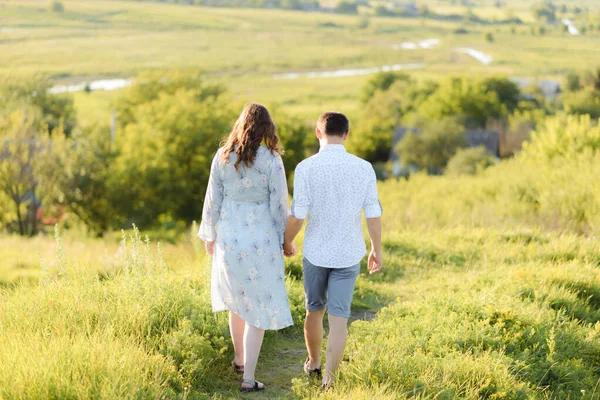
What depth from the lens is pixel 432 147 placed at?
6250cm

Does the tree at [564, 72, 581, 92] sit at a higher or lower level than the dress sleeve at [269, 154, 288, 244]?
lower

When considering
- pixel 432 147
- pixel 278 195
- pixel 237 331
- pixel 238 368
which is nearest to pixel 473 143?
pixel 432 147

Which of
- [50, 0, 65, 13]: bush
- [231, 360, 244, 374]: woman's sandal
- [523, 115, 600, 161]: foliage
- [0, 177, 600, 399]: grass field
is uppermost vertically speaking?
[50, 0, 65, 13]: bush

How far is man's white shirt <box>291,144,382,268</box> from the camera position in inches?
196

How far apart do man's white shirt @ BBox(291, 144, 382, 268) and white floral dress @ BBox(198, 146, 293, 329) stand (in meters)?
0.24

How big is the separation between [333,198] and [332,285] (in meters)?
0.64

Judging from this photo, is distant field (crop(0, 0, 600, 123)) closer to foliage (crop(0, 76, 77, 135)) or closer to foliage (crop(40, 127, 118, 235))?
foliage (crop(0, 76, 77, 135))

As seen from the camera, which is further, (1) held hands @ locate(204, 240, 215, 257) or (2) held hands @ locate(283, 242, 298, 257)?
(1) held hands @ locate(204, 240, 215, 257)

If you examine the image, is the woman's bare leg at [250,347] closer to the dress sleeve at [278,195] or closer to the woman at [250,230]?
the woman at [250,230]

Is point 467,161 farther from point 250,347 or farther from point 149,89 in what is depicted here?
point 250,347

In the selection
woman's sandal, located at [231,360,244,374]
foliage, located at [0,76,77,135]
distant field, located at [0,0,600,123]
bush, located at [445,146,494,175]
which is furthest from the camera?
distant field, located at [0,0,600,123]

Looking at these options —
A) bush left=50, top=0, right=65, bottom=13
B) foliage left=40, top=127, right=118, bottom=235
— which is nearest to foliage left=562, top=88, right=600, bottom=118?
foliage left=40, top=127, right=118, bottom=235

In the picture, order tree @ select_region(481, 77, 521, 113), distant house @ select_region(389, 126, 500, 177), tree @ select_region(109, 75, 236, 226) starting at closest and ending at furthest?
tree @ select_region(109, 75, 236, 226) → distant house @ select_region(389, 126, 500, 177) → tree @ select_region(481, 77, 521, 113)

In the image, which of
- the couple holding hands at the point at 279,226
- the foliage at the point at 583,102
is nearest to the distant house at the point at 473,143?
the foliage at the point at 583,102
